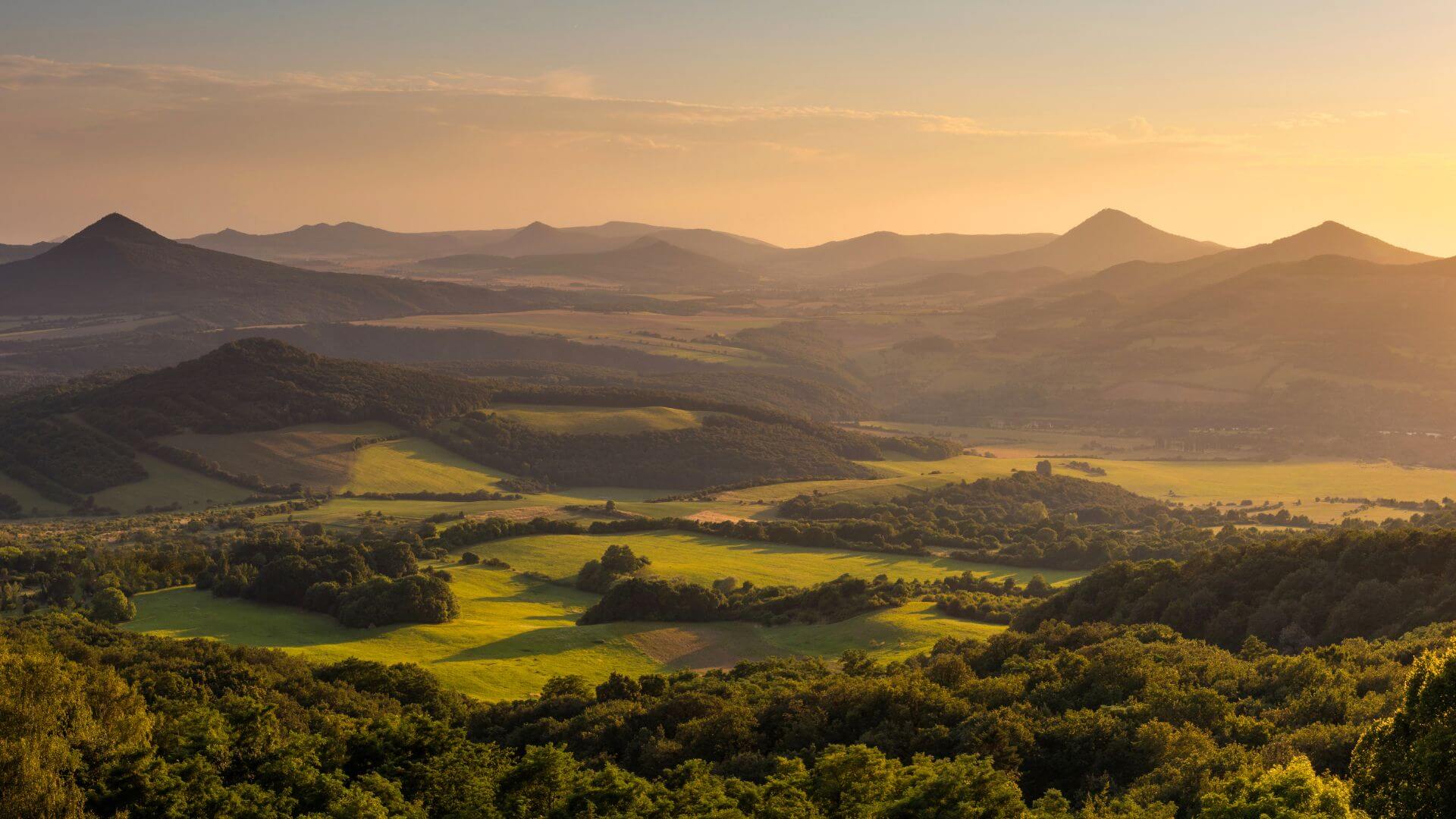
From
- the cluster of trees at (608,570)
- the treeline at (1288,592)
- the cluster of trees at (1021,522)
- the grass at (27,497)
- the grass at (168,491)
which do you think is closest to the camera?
the treeline at (1288,592)

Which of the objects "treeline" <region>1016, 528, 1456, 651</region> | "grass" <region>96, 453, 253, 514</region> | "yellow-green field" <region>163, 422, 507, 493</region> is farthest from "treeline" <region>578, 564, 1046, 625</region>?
"grass" <region>96, 453, 253, 514</region>

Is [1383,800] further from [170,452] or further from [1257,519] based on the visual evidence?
[170,452]

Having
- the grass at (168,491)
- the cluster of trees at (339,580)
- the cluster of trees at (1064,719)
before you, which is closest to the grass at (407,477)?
the grass at (168,491)

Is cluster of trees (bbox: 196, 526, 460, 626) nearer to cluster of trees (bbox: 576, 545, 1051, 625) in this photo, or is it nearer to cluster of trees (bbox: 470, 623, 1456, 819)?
cluster of trees (bbox: 576, 545, 1051, 625)

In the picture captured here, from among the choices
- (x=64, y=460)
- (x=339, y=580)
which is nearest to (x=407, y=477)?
(x=64, y=460)

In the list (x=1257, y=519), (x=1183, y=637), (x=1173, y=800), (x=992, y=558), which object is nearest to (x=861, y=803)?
(x=1173, y=800)

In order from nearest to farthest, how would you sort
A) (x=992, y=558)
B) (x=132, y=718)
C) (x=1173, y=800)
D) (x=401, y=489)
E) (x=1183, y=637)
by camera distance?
1. (x=1173, y=800)
2. (x=132, y=718)
3. (x=1183, y=637)
4. (x=992, y=558)
5. (x=401, y=489)

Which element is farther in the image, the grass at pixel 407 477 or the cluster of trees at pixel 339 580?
the grass at pixel 407 477

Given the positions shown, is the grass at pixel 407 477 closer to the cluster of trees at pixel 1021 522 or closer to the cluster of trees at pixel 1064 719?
the cluster of trees at pixel 1021 522
